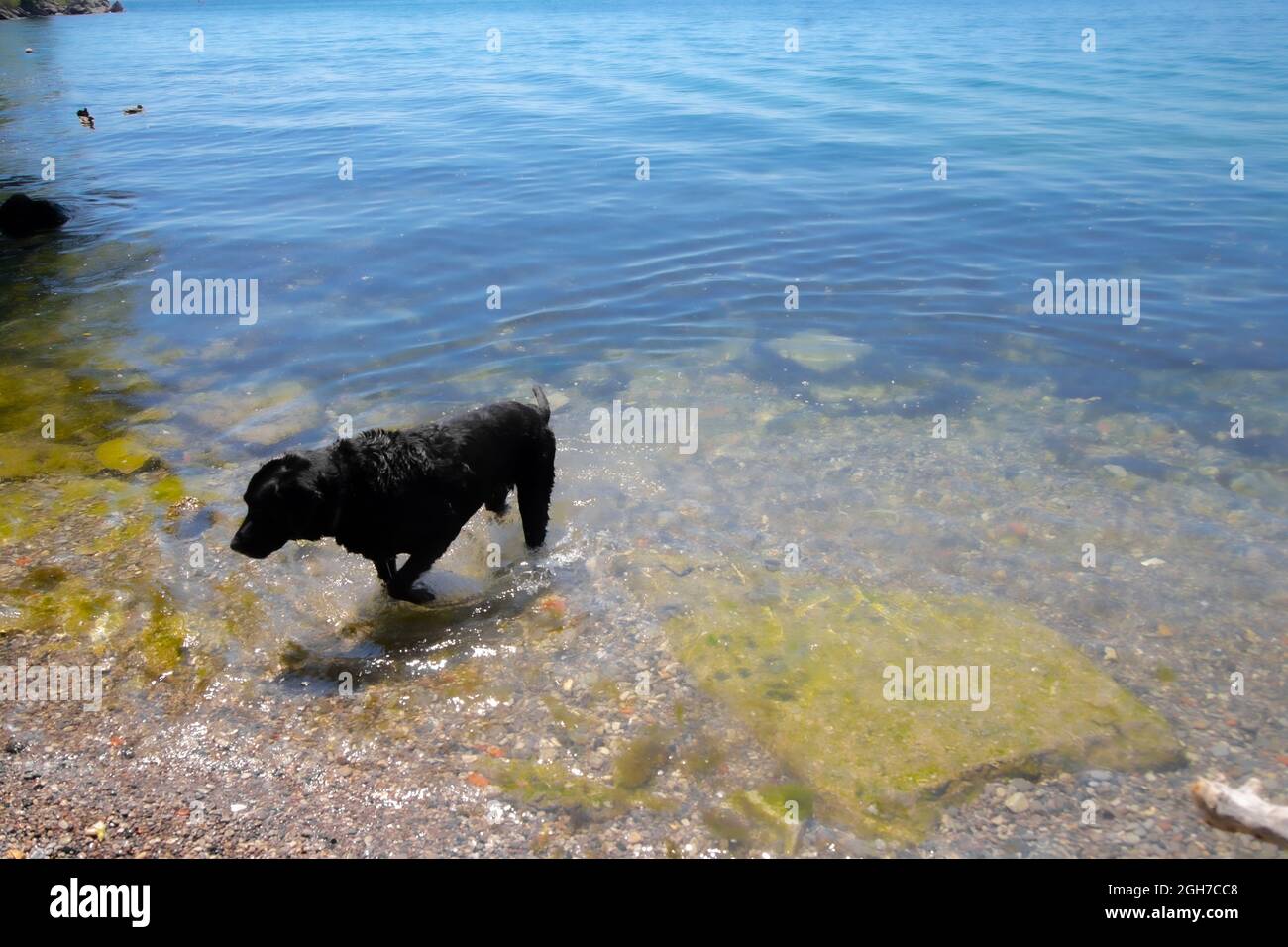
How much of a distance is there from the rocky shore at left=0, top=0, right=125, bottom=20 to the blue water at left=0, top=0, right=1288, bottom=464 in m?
51.2

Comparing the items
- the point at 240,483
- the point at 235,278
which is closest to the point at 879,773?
the point at 240,483

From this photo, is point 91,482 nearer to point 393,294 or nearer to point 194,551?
point 194,551

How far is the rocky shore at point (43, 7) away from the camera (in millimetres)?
77750

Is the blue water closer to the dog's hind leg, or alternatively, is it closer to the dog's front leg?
the dog's hind leg

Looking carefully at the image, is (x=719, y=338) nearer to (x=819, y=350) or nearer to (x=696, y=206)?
(x=819, y=350)

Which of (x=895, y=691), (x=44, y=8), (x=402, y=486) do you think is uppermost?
(x=44, y=8)

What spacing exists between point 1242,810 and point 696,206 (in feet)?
48.0

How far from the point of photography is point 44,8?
80.9 meters

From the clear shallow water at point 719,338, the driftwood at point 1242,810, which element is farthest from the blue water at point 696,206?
the driftwood at point 1242,810

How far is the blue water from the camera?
11375 millimetres

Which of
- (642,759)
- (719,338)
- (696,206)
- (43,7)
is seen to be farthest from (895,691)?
(43,7)

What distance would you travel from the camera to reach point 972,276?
13391mm

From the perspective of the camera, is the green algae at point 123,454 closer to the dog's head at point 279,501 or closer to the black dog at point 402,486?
the black dog at point 402,486

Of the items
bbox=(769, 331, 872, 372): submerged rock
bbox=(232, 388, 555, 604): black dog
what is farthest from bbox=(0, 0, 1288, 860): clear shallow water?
bbox=(232, 388, 555, 604): black dog
